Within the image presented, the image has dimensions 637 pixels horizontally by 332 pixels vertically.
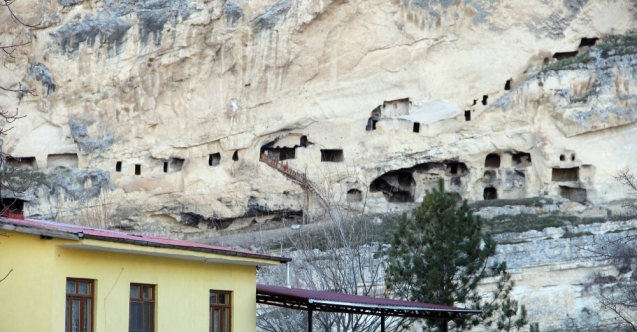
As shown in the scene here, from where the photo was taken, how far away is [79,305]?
19250 mm

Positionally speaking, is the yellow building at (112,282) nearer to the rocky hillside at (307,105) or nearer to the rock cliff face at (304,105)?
the rocky hillside at (307,105)

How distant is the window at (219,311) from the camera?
22053 mm

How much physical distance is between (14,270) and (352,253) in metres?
12.7

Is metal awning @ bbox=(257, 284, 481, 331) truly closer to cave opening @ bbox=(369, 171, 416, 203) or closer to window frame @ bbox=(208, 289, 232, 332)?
window frame @ bbox=(208, 289, 232, 332)

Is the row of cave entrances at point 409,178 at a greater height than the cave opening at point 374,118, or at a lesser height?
lesser

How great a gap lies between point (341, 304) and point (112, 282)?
12.5 feet

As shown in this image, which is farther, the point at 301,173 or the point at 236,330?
the point at 301,173

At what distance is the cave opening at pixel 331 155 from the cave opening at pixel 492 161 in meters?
5.73

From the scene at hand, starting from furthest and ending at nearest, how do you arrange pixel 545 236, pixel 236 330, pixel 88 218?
pixel 88 218, pixel 545 236, pixel 236 330

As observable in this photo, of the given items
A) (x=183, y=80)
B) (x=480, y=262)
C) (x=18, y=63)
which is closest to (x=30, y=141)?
(x=18, y=63)

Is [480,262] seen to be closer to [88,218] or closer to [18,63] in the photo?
[88,218]

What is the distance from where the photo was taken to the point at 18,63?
5178 cm

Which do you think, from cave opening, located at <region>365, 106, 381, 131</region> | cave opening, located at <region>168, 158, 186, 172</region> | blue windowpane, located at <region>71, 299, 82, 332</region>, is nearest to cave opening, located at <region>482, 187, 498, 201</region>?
cave opening, located at <region>365, 106, 381, 131</region>

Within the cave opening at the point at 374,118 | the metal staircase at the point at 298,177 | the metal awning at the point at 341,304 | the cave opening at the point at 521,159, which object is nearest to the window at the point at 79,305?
the metal awning at the point at 341,304
